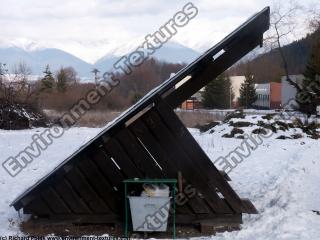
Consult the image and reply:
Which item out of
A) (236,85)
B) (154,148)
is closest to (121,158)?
(154,148)

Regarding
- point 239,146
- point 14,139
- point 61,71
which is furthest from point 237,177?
point 61,71

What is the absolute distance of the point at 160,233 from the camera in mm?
6230

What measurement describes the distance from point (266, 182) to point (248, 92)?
6416 cm

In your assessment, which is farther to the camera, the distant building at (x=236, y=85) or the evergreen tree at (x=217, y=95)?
the distant building at (x=236, y=85)

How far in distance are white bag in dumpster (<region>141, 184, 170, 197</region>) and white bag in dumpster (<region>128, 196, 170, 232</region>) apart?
8 centimetres

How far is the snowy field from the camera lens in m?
6.25

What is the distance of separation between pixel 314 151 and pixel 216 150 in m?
3.14

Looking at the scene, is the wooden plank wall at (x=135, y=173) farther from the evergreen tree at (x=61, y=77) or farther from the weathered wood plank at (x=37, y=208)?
the evergreen tree at (x=61, y=77)

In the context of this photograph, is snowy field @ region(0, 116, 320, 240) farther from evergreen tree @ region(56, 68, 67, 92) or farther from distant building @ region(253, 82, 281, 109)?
distant building @ region(253, 82, 281, 109)

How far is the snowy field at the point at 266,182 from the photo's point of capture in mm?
6246

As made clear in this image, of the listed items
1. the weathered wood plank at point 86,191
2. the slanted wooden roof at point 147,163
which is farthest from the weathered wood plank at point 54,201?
the weathered wood plank at point 86,191

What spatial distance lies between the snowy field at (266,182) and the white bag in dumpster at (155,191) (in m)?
0.89

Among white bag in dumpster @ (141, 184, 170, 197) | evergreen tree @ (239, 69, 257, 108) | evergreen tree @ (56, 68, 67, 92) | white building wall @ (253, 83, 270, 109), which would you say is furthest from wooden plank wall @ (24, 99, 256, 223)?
white building wall @ (253, 83, 270, 109)

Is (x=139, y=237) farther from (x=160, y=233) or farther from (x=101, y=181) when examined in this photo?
(x=101, y=181)
